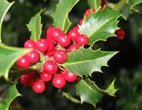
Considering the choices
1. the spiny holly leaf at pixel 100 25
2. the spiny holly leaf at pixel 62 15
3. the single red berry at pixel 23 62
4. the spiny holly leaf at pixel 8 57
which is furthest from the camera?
the spiny holly leaf at pixel 62 15

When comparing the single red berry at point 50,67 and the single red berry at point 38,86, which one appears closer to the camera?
the single red berry at point 50,67

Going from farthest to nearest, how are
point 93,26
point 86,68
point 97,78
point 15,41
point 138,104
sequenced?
point 15,41, point 138,104, point 97,78, point 93,26, point 86,68

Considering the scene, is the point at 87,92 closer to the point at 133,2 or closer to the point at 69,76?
the point at 69,76

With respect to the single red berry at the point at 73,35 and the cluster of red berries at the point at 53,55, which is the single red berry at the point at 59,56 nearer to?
the cluster of red berries at the point at 53,55

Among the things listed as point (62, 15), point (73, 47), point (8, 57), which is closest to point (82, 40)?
point (73, 47)

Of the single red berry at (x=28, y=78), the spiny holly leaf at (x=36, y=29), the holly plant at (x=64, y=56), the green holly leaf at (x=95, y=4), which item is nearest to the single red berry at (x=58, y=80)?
the holly plant at (x=64, y=56)

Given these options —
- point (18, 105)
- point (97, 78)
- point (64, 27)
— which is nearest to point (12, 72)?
point (64, 27)

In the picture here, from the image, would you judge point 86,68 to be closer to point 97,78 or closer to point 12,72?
point 12,72
